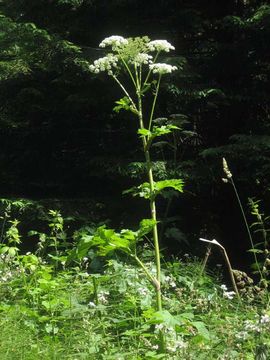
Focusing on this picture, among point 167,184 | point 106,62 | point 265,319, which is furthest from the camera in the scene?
point 106,62

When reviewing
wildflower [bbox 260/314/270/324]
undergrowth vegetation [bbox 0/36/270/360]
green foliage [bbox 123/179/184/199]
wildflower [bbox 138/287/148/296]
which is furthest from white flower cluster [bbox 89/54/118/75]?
wildflower [bbox 260/314/270/324]

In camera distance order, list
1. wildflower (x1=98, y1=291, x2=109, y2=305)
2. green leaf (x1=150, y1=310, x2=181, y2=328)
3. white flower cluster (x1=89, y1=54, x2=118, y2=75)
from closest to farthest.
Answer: green leaf (x1=150, y1=310, x2=181, y2=328) < white flower cluster (x1=89, y1=54, x2=118, y2=75) < wildflower (x1=98, y1=291, x2=109, y2=305)

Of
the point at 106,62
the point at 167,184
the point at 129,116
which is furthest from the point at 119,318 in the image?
the point at 129,116

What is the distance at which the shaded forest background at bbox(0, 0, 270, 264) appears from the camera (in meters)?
6.21

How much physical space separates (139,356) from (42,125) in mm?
4894

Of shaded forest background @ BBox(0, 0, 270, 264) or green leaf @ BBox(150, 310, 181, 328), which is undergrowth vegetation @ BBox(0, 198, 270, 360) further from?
shaded forest background @ BBox(0, 0, 270, 264)

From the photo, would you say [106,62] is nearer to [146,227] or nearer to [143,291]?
[146,227]

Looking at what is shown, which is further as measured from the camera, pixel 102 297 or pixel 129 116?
pixel 129 116

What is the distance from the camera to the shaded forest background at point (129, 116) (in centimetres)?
621

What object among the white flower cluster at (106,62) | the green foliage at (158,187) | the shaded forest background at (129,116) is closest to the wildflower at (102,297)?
the green foliage at (158,187)

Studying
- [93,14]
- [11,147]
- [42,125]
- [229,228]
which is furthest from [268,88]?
[11,147]

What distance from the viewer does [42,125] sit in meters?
7.40

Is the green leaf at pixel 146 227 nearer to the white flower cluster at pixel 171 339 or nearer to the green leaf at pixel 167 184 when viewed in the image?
the green leaf at pixel 167 184

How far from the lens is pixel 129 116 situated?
6781mm
